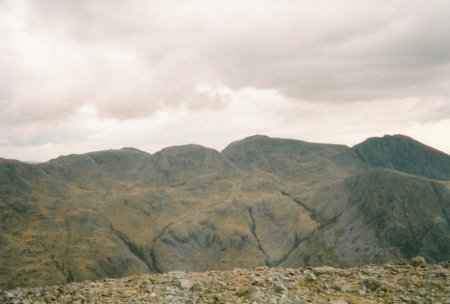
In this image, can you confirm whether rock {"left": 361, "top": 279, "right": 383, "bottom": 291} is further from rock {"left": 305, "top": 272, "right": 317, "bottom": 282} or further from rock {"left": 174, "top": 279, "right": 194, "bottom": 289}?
rock {"left": 174, "top": 279, "right": 194, "bottom": 289}

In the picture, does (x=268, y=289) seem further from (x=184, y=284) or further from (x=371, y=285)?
(x=371, y=285)

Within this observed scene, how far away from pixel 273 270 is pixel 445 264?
15.3 metres

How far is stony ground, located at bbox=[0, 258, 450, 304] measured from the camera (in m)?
27.2

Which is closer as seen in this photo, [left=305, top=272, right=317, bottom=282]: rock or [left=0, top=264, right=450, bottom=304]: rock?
[left=0, top=264, right=450, bottom=304]: rock

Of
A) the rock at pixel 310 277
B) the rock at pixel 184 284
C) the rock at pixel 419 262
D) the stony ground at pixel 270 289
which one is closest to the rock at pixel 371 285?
the stony ground at pixel 270 289

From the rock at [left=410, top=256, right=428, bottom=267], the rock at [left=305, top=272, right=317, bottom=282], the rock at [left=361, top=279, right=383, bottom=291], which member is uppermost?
the rock at [left=305, top=272, right=317, bottom=282]

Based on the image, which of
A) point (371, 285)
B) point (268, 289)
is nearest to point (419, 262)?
point (371, 285)

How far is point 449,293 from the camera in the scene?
93.7ft

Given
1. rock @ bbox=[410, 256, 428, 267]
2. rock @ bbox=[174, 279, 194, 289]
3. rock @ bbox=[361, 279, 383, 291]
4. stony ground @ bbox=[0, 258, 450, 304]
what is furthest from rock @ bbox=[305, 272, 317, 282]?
rock @ bbox=[410, 256, 428, 267]

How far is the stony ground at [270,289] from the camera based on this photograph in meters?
27.2

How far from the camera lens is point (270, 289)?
28703mm

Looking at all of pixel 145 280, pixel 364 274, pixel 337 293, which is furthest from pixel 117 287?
pixel 364 274

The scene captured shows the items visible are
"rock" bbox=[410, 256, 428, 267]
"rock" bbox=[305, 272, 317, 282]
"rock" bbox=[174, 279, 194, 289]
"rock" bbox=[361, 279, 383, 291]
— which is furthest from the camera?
"rock" bbox=[410, 256, 428, 267]

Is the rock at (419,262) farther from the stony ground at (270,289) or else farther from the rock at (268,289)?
the rock at (268,289)
